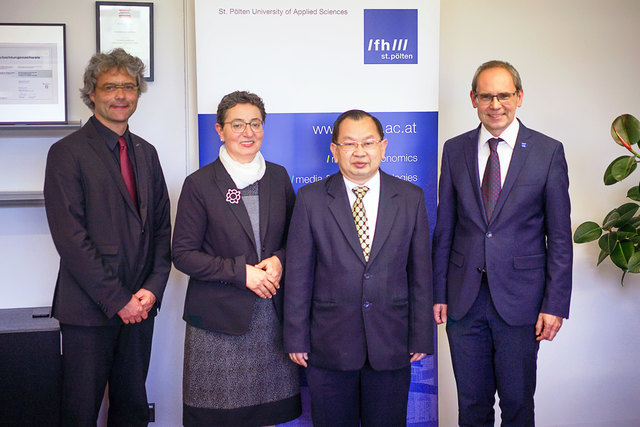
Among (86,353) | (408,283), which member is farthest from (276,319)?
(86,353)

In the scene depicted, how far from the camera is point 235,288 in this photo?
2414mm

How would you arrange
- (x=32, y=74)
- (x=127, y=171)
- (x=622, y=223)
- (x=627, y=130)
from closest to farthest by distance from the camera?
1. (x=127, y=171)
2. (x=627, y=130)
3. (x=32, y=74)
4. (x=622, y=223)

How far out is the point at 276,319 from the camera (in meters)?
2.49

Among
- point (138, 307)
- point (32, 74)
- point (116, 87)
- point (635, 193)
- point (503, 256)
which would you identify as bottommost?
point (138, 307)

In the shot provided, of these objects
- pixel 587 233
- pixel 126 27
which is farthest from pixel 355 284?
pixel 126 27

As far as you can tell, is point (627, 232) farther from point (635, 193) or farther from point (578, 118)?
point (578, 118)

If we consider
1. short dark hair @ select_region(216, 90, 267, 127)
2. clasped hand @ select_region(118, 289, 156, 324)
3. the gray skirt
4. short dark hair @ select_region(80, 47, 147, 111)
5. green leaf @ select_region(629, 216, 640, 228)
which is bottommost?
the gray skirt

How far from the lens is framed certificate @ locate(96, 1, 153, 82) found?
3.03 metres

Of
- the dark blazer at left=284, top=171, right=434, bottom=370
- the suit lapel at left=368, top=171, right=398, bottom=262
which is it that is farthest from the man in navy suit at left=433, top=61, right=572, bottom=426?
the suit lapel at left=368, top=171, right=398, bottom=262

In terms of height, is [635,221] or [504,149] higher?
[504,149]

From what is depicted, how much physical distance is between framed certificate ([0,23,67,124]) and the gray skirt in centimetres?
138

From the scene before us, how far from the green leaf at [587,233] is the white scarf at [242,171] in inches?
67.7

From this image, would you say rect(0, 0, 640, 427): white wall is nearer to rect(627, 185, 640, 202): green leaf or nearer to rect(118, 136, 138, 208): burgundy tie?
rect(627, 185, 640, 202): green leaf

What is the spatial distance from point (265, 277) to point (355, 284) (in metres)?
0.36
